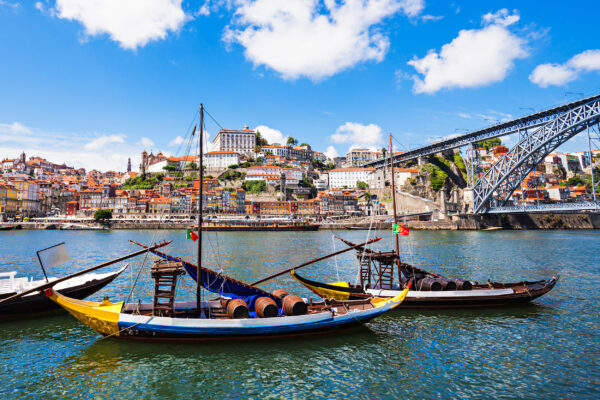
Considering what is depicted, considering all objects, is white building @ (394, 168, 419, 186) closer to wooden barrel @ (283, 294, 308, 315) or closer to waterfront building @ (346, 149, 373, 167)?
waterfront building @ (346, 149, 373, 167)

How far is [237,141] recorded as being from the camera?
113000mm

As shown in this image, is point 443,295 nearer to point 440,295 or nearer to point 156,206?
point 440,295

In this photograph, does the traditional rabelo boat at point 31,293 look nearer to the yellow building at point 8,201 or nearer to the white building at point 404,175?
the white building at point 404,175

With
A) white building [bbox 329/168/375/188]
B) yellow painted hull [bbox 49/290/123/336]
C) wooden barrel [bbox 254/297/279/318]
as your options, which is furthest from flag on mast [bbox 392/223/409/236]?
white building [bbox 329/168/375/188]

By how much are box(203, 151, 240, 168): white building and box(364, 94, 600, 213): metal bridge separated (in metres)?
60.4

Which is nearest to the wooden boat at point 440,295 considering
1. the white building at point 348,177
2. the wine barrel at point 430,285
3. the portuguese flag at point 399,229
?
the wine barrel at point 430,285

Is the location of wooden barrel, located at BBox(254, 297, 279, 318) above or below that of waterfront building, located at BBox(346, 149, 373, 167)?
below

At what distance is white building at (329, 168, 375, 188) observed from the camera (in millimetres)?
100562

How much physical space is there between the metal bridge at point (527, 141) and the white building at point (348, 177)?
3342 cm

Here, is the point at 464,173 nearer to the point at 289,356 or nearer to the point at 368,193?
the point at 368,193

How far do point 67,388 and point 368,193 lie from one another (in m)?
84.7

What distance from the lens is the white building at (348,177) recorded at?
10056 centimetres

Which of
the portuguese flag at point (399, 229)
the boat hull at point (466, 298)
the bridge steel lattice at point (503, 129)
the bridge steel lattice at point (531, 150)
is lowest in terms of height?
the boat hull at point (466, 298)

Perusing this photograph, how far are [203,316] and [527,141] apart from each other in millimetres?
59436
